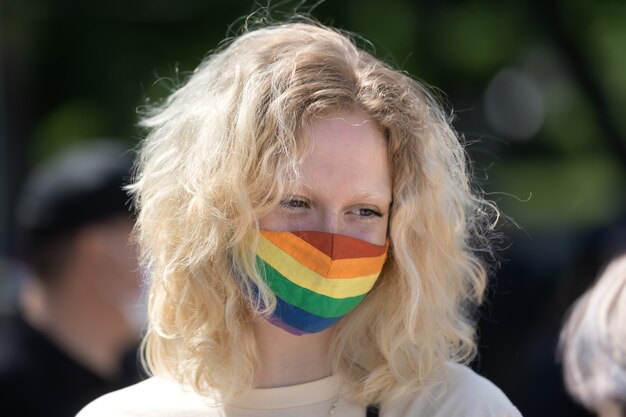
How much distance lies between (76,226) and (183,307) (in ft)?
6.85

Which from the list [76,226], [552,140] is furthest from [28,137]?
[552,140]

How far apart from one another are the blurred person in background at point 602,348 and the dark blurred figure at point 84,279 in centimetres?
198

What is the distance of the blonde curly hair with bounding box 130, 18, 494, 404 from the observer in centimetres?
231

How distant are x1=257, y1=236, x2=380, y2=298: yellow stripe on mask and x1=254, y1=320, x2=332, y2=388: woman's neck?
0.54ft

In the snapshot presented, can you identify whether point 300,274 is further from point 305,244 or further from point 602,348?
point 602,348

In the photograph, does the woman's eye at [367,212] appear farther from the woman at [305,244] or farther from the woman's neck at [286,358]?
the woman's neck at [286,358]

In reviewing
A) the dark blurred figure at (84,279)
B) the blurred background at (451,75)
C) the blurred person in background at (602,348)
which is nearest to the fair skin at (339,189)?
the blurred person in background at (602,348)

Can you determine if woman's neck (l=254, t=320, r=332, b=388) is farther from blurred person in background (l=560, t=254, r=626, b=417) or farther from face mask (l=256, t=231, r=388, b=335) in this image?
blurred person in background (l=560, t=254, r=626, b=417)

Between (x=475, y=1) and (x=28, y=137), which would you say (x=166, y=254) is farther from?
(x=475, y=1)

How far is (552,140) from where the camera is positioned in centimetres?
816

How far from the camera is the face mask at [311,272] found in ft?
7.52

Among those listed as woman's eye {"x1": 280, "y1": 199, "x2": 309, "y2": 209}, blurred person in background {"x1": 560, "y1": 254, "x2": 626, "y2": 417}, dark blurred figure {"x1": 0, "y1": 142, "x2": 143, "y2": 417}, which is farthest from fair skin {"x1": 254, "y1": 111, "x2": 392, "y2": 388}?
dark blurred figure {"x1": 0, "y1": 142, "x2": 143, "y2": 417}

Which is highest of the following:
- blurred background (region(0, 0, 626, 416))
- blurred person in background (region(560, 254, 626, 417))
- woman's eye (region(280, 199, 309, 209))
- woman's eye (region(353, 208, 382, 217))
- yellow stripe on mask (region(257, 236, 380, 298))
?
woman's eye (region(280, 199, 309, 209))

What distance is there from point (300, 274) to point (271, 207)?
0.55 feet
